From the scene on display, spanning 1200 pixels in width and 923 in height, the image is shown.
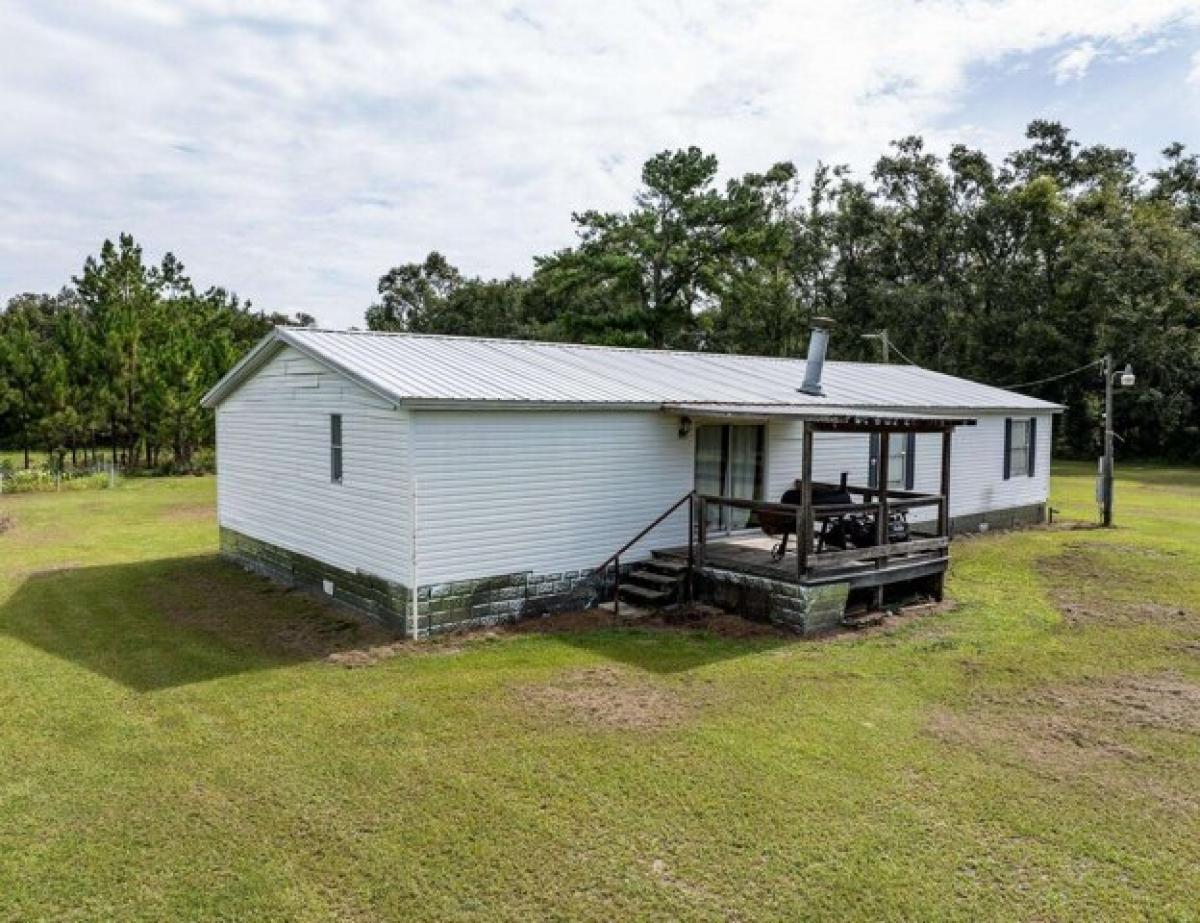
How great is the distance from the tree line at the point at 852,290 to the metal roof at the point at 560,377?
18.7 meters

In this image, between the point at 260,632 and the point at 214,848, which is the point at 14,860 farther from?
the point at 260,632

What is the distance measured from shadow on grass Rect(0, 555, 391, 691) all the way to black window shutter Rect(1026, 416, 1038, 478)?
15.7 m

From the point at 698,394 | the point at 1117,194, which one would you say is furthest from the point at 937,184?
the point at 698,394

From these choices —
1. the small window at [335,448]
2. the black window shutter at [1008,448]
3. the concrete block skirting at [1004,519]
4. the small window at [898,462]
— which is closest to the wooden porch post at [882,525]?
the small window at [898,462]

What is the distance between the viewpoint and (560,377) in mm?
12141

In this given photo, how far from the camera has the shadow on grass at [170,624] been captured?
29.0 feet

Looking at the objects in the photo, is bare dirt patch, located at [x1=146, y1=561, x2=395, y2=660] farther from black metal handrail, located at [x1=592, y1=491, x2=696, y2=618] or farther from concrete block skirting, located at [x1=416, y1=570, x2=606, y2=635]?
black metal handrail, located at [x1=592, y1=491, x2=696, y2=618]

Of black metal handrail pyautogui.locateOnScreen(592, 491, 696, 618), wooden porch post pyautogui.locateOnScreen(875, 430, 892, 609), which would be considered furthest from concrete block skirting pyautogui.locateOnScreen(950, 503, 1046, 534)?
black metal handrail pyautogui.locateOnScreen(592, 491, 696, 618)

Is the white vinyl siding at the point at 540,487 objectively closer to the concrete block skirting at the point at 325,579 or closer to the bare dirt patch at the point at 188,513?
the concrete block skirting at the point at 325,579

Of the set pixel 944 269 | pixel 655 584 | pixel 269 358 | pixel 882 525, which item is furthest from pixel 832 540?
pixel 944 269

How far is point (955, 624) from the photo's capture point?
1057 cm

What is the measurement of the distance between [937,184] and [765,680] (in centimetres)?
3930

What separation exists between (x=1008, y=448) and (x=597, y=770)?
15525mm

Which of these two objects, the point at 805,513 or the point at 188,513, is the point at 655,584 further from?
the point at 188,513
